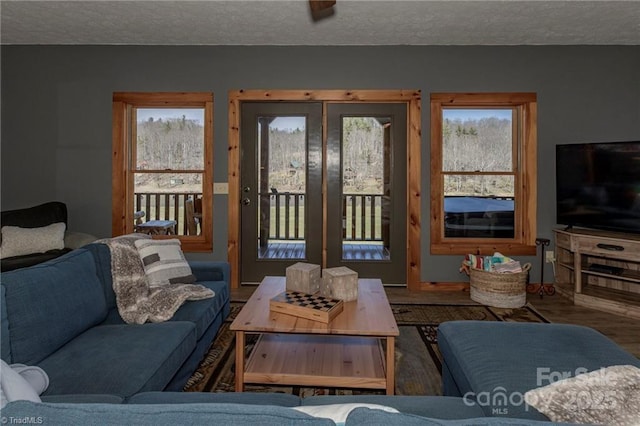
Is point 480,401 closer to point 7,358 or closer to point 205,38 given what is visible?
point 7,358

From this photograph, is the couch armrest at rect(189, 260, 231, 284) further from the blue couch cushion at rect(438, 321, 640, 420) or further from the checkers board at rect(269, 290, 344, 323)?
the blue couch cushion at rect(438, 321, 640, 420)

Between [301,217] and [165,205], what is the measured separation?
1656mm

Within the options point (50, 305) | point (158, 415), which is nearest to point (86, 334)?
point (50, 305)

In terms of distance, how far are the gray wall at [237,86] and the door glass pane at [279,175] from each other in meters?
0.41

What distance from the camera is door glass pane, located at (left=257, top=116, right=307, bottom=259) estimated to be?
442cm

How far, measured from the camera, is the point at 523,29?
3803mm

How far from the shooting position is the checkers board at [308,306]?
6.75 ft

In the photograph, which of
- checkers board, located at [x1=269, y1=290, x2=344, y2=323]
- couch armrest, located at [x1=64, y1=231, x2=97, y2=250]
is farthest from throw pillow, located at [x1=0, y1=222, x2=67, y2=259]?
checkers board, located at [x1=269, y1=290, x2=344, y2=323]

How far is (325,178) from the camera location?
4.39m

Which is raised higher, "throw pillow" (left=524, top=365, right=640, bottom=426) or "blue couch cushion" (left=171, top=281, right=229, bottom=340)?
"throw pillow" (left=524, top=365, right=640, bottom=426)

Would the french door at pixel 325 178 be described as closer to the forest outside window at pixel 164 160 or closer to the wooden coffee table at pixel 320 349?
the forest outside window at pixel 164 160

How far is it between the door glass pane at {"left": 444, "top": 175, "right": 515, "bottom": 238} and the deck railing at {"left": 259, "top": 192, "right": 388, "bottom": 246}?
0.78 m

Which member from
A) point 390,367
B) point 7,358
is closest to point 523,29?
point 390,367

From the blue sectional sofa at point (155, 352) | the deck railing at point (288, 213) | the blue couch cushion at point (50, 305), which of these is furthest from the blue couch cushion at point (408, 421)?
the deck railing at point (288, 213)
